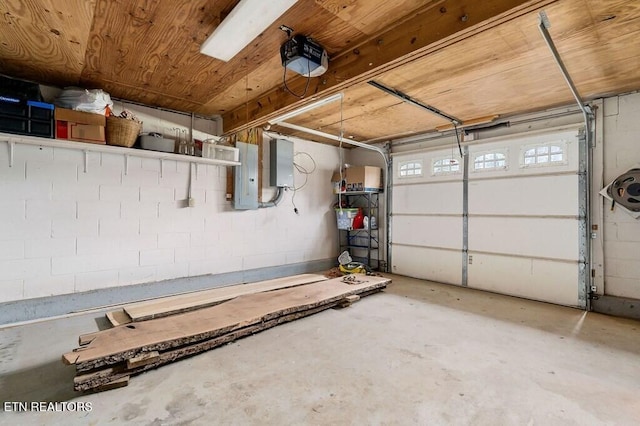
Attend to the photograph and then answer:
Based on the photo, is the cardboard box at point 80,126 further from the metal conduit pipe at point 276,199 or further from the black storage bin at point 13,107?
the metal conduit pipe at point 276,199

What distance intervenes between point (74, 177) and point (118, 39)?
1.76 metres

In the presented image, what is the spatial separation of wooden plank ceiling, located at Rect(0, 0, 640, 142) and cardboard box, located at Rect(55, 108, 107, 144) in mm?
420

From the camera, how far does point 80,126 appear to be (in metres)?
2.97

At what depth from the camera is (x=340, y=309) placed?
3523 millimetres

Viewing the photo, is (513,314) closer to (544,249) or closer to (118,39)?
(544,249)

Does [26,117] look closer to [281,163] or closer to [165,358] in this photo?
[165,358]

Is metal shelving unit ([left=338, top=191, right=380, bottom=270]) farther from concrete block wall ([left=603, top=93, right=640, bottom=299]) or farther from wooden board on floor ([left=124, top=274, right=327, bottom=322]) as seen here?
concrete block wall ([left=603, top=93, right=640, bottom=299])

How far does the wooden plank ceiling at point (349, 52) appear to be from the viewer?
1.95 m

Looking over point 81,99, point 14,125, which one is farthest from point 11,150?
point 81,99

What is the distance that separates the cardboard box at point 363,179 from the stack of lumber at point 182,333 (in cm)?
245

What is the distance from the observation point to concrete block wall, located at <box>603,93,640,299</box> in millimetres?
3354

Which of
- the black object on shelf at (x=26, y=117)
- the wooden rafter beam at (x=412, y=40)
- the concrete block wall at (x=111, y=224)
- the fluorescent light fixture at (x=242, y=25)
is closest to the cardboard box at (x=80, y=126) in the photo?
the black object on shelf at (x=26, y=117)

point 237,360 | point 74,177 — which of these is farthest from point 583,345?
point 74,177

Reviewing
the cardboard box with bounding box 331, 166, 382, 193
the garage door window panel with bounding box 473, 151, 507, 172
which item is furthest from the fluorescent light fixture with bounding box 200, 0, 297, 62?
the garage door window panel with bounding box 473, 151, 507, 172
